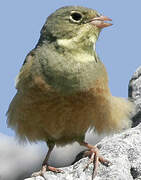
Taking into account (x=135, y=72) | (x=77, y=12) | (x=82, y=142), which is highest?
(x=77, y=12)

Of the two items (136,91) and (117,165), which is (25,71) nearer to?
(136,91)

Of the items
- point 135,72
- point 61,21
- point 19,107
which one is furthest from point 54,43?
point 135,72

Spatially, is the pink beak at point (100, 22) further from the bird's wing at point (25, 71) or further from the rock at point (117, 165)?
the rock at point (117, 165)

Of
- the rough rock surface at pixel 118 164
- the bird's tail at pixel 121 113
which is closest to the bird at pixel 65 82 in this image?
the bird's tail at pixel 121 113

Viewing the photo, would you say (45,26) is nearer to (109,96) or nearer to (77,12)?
(77,12)

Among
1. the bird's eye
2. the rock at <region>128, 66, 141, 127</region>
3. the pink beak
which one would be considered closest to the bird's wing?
the bird's eye

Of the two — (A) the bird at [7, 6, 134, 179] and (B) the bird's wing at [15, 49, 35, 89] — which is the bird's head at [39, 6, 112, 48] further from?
(B) the bird's wing at [15, 49, 35, 89]

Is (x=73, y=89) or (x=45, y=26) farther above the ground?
(x=45, y=26)

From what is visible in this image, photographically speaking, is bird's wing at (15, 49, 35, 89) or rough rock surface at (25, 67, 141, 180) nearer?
rough rock surface at (25, 67, 141, 180)
